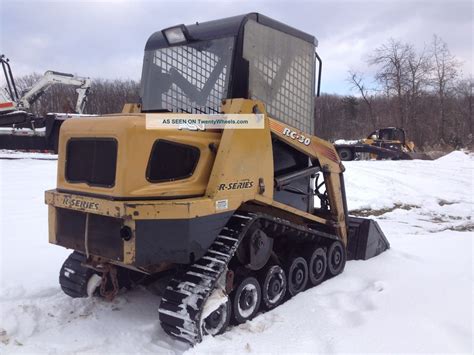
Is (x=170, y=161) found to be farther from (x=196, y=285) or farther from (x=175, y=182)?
(x=196, y=285)

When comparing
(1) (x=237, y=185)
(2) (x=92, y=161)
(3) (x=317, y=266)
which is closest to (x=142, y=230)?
(2) (x=92, y=161)

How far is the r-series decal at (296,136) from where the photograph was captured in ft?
15.0

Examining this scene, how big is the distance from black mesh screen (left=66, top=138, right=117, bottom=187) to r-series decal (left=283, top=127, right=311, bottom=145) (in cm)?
180

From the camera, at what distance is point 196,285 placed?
3545 millimetres

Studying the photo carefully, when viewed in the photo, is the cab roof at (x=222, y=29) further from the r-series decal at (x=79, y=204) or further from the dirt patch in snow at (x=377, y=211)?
the dirt patch in snow at (x=377, y=211)


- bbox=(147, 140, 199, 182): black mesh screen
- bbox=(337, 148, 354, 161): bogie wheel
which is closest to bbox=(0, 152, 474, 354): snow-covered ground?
bbox=(147, 140, 199, 182): black mesh screen

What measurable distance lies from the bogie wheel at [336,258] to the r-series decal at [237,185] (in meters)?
1.70

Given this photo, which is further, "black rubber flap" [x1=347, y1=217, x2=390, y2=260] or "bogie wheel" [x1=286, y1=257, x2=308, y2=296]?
"black rubber flap" [x1=347, y1=217, x2=390, y2=260]

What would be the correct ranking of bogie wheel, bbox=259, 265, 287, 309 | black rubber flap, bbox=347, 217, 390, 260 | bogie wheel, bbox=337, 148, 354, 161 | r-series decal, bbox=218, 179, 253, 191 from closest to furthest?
r-series decal, bbox=218, 179, 253, 191 < bogie wheel, bbox=259, 265, 287, 309 < black rubber flap, bbox=347, 217, 390, 260 < bogie wheel, bbox=337, 148, 354, 161

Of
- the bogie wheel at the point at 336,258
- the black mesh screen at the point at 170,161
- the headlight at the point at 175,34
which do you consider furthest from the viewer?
the bogie wheel at the point at 336,258

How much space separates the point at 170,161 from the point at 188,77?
1328mm

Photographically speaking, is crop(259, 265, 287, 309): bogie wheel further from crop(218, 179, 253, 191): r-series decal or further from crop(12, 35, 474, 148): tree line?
crop(12, 35, 474, 148): tree line

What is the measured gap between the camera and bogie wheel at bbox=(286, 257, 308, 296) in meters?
4.58

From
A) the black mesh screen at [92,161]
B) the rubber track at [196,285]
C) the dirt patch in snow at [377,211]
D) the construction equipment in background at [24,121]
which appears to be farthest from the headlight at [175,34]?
the construction equipment in background at [24,121]
